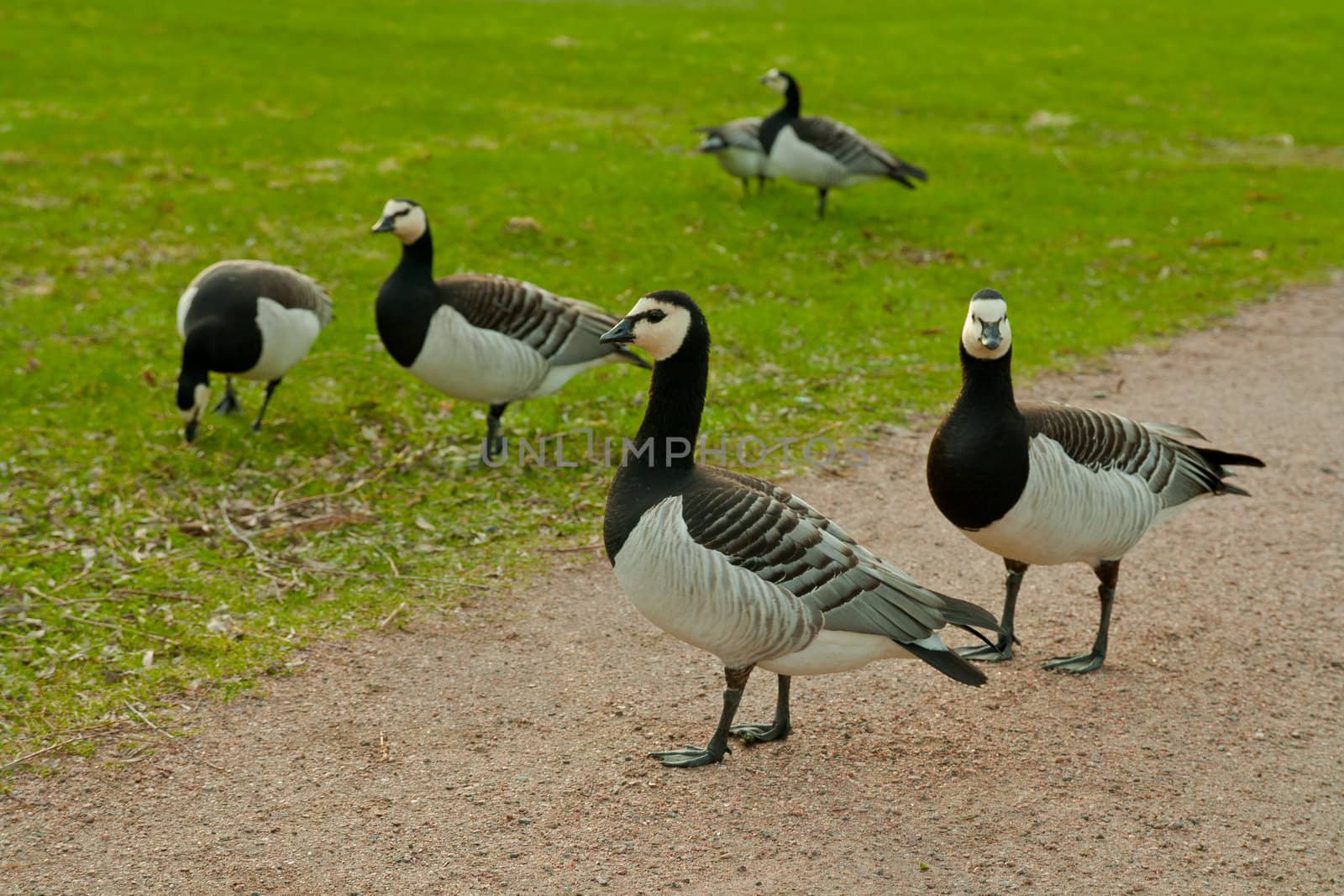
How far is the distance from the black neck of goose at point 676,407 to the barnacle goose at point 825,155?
34.6 ft

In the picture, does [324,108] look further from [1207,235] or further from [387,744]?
[387,744]

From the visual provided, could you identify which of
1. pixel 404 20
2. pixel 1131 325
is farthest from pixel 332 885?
pixel 404 20

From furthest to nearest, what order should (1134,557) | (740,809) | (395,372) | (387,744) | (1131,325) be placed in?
(1131,325) → (395,372) → (1134,557) → (387,744) → (740,809)

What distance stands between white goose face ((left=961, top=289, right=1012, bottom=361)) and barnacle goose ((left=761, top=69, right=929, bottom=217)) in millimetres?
9886

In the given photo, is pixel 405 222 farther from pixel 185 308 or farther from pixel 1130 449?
pixel 1130 449

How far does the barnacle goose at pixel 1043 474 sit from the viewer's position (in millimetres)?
6387

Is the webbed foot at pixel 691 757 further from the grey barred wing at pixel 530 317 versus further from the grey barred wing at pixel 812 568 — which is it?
the grey barred wing at pixel 530 317

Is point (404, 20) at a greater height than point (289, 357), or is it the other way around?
point (404, 20)

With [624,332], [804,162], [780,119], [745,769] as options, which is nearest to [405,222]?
[624,332]

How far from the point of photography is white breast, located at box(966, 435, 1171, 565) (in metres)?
6.50

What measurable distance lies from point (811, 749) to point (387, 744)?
217cm

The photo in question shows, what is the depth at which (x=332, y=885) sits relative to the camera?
5281 mm

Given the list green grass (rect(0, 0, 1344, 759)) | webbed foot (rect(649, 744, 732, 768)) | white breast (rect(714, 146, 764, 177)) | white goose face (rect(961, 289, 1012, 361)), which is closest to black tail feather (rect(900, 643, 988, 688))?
webbed foot (rect(649, 744, 732, 768))

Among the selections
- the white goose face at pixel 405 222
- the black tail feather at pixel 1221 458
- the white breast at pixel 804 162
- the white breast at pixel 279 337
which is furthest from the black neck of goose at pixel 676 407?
the white breast at pixel 804 162
